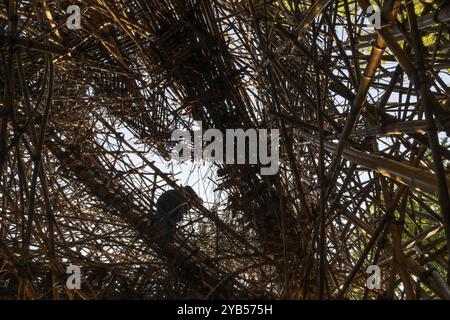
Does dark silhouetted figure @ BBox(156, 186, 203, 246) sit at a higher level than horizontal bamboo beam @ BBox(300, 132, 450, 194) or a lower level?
higher

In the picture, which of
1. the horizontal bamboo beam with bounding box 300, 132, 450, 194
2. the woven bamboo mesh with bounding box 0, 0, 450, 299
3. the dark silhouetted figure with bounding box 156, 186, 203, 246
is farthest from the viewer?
the dark silhouetted figure with bounding box 156, 186, 203, 246

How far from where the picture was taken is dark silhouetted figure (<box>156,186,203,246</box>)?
5.13 ft

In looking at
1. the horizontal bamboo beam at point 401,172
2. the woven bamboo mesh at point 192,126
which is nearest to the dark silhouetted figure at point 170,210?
the woven bamboo mesh at point 192,126

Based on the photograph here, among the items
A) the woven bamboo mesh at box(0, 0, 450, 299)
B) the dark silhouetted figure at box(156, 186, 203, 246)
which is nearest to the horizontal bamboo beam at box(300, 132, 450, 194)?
the woven bamboo mesh at box(0, 0, 450, 299)

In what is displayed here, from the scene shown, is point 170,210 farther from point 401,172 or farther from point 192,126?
point 401,172

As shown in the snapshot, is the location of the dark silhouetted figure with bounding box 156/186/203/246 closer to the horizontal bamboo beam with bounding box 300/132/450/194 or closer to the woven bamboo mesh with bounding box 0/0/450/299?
the woven bamboo mesh with bounding box 0/0/450/299

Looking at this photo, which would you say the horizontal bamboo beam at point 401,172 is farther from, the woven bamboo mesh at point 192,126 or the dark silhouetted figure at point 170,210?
the dark silhouetted figure at point 170,210

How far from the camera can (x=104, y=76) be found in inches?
70.1

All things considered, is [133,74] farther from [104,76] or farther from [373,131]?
[373,131]

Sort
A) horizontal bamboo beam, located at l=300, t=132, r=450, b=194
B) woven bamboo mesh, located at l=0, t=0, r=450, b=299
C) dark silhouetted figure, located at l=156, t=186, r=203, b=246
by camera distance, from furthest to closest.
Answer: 1. dark silhouetted figure, located at l=156, t=186, r=203, b=246
2. woven bamboo mesh, located at l=0, t=0, r=450, b=299
3. horizontal bamboo beam, located at l=300, t=132, r=450, b=194

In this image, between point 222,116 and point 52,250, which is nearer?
point 52,250

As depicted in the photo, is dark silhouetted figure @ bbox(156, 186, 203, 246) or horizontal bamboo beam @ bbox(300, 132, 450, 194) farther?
dark silhouetted figure @ bbox(156, 186, 203, 246)

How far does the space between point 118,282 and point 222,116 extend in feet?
2.06
